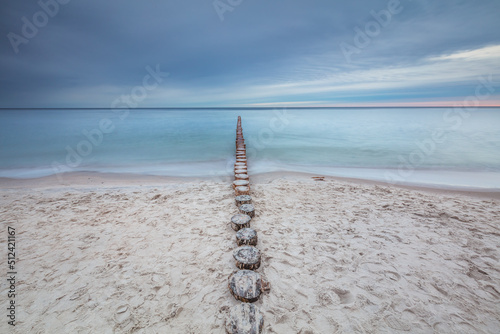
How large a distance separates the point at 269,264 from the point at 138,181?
593 cm

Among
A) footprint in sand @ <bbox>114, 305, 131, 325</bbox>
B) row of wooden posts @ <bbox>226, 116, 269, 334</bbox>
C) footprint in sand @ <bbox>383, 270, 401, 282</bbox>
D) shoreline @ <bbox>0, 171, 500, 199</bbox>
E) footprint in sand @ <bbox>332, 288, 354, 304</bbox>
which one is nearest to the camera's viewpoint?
row of wooden posts @ <bbox>226, 116, 269, 334</bbox>

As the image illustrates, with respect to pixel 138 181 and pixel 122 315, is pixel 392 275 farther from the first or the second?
pixel 138 181

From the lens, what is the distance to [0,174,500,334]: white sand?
2225 mm

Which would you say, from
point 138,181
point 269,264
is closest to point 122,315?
point 269,264

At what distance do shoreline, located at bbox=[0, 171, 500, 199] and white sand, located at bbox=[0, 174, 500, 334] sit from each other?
123 cm

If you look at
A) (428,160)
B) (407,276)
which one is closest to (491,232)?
(407,276)

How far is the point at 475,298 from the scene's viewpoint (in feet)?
8.00

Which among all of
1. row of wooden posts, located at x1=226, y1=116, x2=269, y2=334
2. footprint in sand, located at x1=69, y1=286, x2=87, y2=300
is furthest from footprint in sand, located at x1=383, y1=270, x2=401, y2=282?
footprint in sand, located at x1=69, y1=286, x2=87, y2=300

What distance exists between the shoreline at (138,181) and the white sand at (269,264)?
1228 mm

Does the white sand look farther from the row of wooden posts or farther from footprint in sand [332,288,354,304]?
the row of wooden posts

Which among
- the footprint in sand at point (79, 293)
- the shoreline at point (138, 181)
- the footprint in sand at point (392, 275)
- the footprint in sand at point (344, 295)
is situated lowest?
the footprint in sand at point (344, 295)

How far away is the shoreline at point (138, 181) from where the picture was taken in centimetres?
620

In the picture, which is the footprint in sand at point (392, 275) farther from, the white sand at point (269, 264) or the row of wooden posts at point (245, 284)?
the row of wooden posts at point (245, 284)

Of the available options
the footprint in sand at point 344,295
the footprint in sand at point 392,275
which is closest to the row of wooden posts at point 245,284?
the footprint in sand at point 344,295
